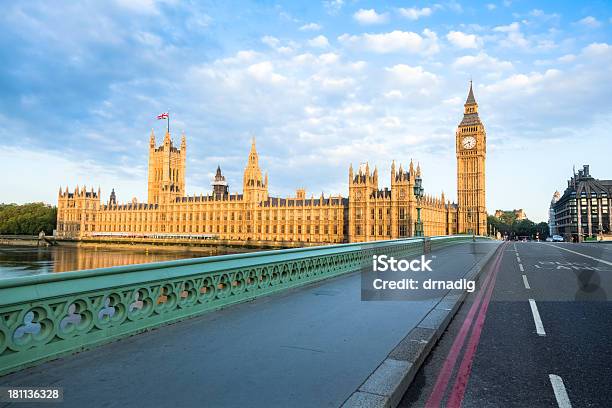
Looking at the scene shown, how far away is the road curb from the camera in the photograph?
4109 mm

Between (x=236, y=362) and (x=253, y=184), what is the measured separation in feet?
376

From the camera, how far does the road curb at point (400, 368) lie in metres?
4.11

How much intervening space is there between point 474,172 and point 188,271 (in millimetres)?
129044

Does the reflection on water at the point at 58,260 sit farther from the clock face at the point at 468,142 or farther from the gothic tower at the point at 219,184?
the clock face at the point at 468,142

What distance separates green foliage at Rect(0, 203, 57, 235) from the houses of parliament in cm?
729

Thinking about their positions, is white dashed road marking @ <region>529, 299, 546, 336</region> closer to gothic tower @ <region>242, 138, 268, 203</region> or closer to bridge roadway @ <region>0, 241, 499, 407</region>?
bridge roadway @ <region>0, 241, 499, 407</region>

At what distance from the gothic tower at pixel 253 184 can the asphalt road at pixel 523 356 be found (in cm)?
10926

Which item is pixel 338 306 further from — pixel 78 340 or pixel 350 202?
pixel 350 202

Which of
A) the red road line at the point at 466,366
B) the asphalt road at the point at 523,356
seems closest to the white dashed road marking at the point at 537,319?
the asphalt road at the point at 523,356

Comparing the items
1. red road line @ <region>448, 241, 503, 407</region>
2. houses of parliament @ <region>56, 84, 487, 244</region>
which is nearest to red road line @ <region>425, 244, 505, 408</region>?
red road line @ <region>448, 241, 503, 407</region>

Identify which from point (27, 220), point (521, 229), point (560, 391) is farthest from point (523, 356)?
point (521, 229)

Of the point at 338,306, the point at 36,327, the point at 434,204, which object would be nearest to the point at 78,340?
the point at 36,327

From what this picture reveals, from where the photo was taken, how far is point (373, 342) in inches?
239

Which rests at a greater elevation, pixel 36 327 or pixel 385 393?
pixel 36 327
